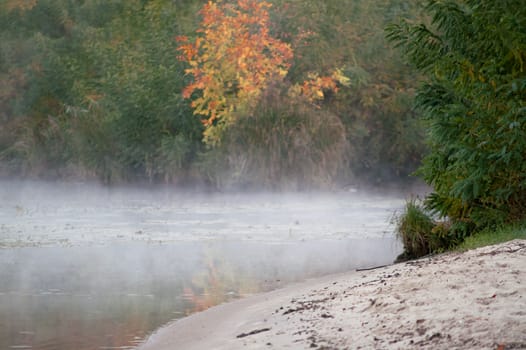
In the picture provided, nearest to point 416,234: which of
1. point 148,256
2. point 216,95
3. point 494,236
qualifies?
point 494,236

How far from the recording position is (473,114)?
1460cm

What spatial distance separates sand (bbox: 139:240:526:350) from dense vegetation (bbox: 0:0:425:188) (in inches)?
960

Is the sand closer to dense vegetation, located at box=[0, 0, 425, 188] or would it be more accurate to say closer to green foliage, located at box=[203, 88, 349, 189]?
green foliage, located at box=[203, 88, 349, 189]

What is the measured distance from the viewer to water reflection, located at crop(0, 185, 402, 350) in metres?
12.1

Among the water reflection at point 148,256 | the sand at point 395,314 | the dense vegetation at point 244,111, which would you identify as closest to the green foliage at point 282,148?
the dense vegetation at point 244,111

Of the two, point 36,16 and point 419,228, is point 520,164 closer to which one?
point 419,228

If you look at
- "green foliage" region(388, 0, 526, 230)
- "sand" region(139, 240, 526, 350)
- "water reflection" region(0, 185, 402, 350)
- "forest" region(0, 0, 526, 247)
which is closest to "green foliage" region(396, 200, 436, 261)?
"green foliage" region(388, 0, 526, 230)

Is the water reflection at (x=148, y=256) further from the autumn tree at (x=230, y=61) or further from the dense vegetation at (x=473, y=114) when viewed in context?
the autumn tree at (x=230, y=61)

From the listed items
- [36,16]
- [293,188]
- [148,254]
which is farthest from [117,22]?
[148,254]

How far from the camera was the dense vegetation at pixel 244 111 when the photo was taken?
36500 millimetres

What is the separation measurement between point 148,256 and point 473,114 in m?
6.44

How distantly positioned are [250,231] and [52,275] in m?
7.76

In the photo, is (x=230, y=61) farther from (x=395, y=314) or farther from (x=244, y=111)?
(x=395, y=314)

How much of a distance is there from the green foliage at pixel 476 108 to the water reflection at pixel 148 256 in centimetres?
223
